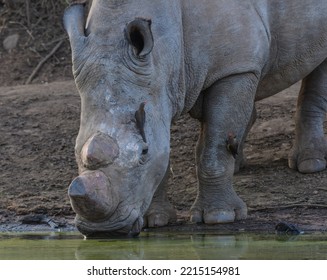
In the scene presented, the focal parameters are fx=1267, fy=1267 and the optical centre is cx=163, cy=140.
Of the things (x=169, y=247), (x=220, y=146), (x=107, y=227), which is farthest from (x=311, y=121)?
(x=107, y=227)

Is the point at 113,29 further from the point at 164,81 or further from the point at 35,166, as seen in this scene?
the point at 35,166

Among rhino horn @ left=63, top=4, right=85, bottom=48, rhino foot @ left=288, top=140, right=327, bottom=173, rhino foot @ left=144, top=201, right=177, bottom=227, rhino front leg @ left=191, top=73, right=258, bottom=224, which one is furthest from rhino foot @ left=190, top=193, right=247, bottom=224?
rhino horn @ left=63, top=4, right=85, bottom=48

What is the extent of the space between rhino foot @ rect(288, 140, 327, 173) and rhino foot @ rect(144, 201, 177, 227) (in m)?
1.43

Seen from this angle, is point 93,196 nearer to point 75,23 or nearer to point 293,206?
point 75,23

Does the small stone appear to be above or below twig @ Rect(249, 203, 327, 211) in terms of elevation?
above

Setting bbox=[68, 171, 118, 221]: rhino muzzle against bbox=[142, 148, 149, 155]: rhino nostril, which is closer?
bbox=[68, 171, 118, 221]: rhino muzzle

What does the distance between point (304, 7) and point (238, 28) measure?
2.87 ft

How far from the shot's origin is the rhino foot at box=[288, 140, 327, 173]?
9812 mm

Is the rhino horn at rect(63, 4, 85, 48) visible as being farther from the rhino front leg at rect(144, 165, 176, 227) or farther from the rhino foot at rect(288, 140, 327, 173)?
the rhino foot at rect(288, 140, 327, 173)

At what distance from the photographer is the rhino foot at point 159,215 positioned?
875 centimetres

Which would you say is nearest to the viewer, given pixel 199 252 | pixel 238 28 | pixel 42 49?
pixel 199 252

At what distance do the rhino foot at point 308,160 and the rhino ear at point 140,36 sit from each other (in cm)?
247

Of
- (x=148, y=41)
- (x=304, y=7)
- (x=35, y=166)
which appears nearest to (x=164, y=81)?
(x=148, y=41)

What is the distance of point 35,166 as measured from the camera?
34.3 feet
